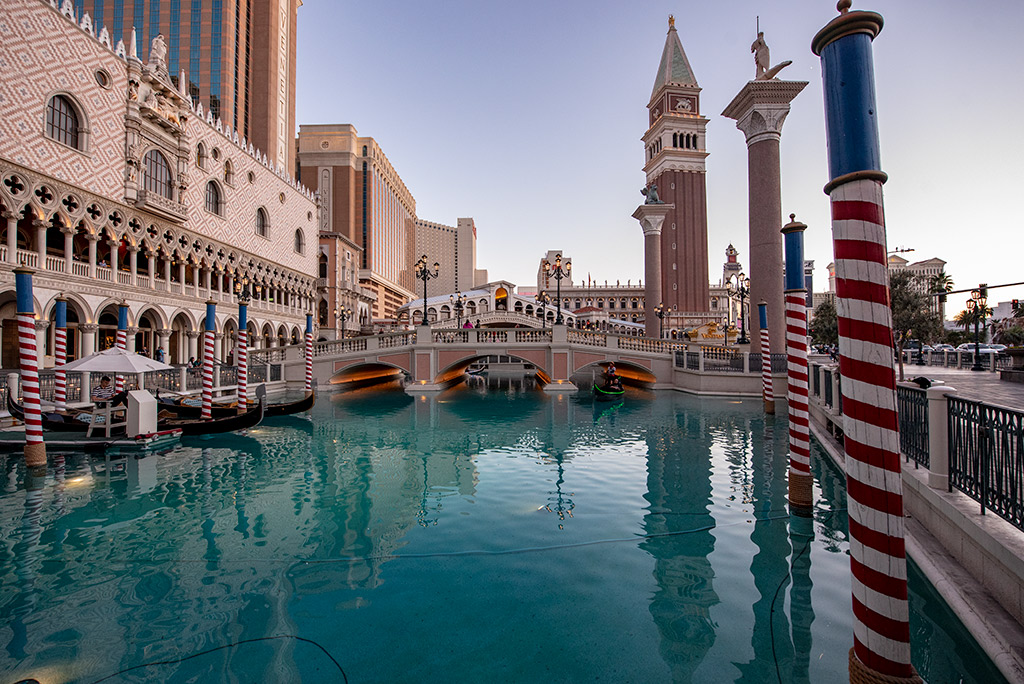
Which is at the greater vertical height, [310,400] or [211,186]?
[211,186]

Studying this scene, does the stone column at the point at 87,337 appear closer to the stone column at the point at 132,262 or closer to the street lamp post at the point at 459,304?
the stone column at the point at 132,262

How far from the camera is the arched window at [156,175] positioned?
81.3ft

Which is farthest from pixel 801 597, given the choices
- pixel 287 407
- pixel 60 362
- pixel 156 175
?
pixel 156 175

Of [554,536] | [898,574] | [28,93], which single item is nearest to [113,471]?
[554,536]

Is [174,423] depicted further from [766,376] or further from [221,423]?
[766,376]

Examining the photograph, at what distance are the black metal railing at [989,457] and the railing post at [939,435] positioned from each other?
0.07 m

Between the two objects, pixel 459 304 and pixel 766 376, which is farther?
pixel 459 304

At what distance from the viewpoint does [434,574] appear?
16.8 ft

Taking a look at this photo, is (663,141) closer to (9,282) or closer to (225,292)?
(225,292)

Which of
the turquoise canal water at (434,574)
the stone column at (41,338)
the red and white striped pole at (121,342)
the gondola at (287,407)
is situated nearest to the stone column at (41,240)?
the stone column at (41,338)

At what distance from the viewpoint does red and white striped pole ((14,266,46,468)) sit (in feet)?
30.0

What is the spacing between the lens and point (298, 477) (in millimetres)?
8961

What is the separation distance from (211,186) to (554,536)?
3299cm

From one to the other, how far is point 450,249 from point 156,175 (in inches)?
4877
